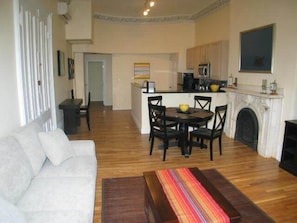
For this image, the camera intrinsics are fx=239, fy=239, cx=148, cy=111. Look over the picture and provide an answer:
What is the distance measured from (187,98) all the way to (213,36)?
2.51 m

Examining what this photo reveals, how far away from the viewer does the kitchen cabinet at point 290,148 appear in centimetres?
376

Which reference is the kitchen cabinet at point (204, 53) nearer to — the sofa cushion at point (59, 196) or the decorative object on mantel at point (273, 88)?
the decorative object on mantel at point (273, 88)

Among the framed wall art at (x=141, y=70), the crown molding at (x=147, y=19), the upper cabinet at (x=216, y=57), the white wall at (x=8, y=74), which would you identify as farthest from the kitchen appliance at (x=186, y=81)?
the white wall at (x=8, y=74)

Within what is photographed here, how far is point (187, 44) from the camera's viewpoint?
8.80 meters

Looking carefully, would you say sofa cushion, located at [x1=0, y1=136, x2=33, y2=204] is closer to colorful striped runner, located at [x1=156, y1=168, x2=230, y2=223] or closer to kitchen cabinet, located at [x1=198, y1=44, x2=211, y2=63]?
colorful striped runner, located at [x1=156, y1=168, x2=230, y2=223]

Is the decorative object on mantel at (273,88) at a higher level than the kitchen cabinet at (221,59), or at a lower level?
lower

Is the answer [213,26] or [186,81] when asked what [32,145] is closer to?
[186,81]

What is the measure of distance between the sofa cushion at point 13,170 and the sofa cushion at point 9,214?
1.12 feet

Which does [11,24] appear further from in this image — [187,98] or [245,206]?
[187,98]

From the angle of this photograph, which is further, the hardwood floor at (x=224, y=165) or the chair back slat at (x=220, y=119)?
the chair back slat at (x=220, y=119)

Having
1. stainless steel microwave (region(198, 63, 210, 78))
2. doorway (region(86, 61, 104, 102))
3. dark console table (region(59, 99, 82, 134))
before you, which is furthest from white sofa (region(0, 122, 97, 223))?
doorway (region(86, 61, 104, 102))

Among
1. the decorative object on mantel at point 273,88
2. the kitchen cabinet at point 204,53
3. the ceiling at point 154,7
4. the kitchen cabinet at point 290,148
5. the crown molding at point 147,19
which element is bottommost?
the kitchen cabinet at point 290,148

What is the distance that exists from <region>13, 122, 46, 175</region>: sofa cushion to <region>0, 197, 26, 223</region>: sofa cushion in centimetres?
98

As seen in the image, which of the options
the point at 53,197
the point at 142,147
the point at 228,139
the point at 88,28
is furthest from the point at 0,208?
the point at 88,28
